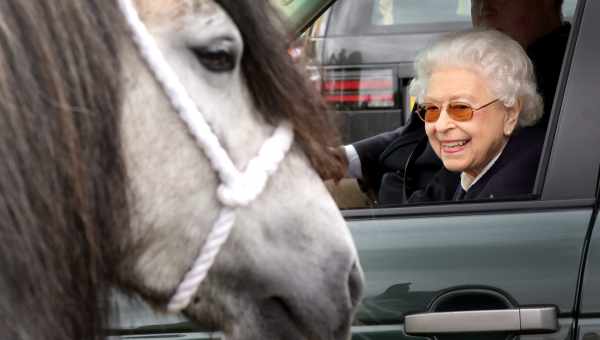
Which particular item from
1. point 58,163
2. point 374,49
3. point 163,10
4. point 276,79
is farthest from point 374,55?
point 58,163

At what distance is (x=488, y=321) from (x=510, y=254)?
151mm

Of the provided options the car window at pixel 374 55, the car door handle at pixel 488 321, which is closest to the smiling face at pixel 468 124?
the car window at pixel 374 55

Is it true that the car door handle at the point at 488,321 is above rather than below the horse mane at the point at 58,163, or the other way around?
below

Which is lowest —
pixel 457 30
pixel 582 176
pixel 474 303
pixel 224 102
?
pixel 474 303

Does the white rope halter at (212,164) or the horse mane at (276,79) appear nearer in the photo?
the white rope halter at (212,164)

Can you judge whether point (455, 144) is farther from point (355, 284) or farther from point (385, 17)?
point (355, 284)

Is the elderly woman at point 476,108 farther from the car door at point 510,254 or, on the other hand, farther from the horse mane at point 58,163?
the horse mane at point 58,163

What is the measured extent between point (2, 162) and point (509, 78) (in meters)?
1.38

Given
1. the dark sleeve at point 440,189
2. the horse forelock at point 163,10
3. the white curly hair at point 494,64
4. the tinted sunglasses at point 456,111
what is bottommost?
the dark sleeve at point 440,189

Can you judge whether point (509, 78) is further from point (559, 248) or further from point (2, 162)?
point (2, 162)

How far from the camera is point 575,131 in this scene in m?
2.33

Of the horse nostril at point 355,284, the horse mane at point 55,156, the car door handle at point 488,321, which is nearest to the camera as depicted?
the horse mane at point 55,156

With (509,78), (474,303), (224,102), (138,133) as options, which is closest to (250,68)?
(224,102)

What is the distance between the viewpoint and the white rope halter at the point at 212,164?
65.6 inches
